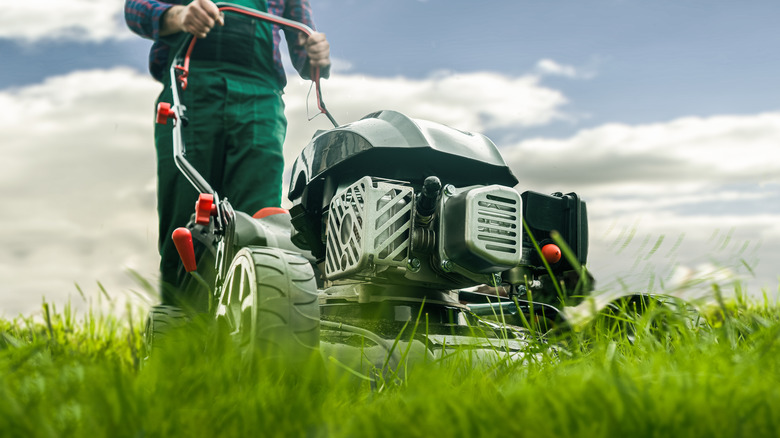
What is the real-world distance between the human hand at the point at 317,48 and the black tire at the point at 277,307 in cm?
138

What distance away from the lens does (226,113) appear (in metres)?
2.98

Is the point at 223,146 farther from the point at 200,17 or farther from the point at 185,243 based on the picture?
the point at 185,243

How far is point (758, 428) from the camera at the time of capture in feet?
2.40

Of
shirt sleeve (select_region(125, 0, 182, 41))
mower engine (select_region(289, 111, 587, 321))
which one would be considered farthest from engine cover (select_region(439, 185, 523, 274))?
shirt sleeve (select_region(125, 0, 182, 41))

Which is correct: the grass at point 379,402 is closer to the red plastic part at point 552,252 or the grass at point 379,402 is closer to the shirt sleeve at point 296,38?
the red plastic part at point 552,252

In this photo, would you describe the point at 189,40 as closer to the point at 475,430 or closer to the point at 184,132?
the point at 184,132

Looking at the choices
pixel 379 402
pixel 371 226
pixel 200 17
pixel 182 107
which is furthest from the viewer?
pixel 200 17

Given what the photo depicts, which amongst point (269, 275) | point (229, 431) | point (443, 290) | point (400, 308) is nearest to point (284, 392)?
point (229, 431)

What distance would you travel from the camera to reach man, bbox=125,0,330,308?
2965mm

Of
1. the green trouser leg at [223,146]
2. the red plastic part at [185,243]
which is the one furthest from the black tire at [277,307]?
the green trouser leg at [223,146]

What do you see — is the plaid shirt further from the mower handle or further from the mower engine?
the mower engine

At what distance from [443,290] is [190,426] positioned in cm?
120

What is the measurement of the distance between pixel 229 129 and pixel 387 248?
1634 millimetres

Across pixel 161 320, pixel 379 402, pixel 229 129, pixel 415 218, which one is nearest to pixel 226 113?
pixel 229 129
